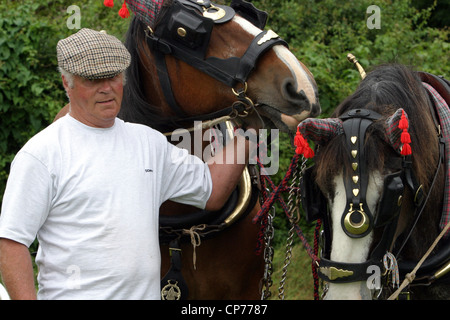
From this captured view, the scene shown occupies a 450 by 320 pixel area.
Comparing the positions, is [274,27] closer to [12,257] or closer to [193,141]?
[193,141]

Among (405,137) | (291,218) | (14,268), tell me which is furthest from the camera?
(291,218)

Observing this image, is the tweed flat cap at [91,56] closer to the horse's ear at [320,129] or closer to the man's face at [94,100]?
the man's face at [94,100]

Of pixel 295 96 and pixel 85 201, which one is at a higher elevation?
pixel 295 96

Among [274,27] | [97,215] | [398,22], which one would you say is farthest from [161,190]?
[398,22]

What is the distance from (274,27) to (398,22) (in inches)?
51.9

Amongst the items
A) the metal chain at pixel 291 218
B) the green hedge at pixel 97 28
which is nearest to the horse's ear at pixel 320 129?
the metal chain at pixel 291 218

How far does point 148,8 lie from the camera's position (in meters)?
2.83

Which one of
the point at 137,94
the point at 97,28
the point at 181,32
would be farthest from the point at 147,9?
the point at 97,28

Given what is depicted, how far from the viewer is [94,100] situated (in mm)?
2457

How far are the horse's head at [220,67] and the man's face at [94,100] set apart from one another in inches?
17.2

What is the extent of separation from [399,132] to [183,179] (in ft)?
2.95

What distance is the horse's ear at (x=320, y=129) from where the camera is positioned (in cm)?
271

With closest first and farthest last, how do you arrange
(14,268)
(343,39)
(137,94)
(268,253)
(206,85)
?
(14,268) < (206,85) < (137,94) < (268,253) < (343,39)

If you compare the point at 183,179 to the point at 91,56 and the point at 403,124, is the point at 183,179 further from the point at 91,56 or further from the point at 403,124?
the point at 403,124
